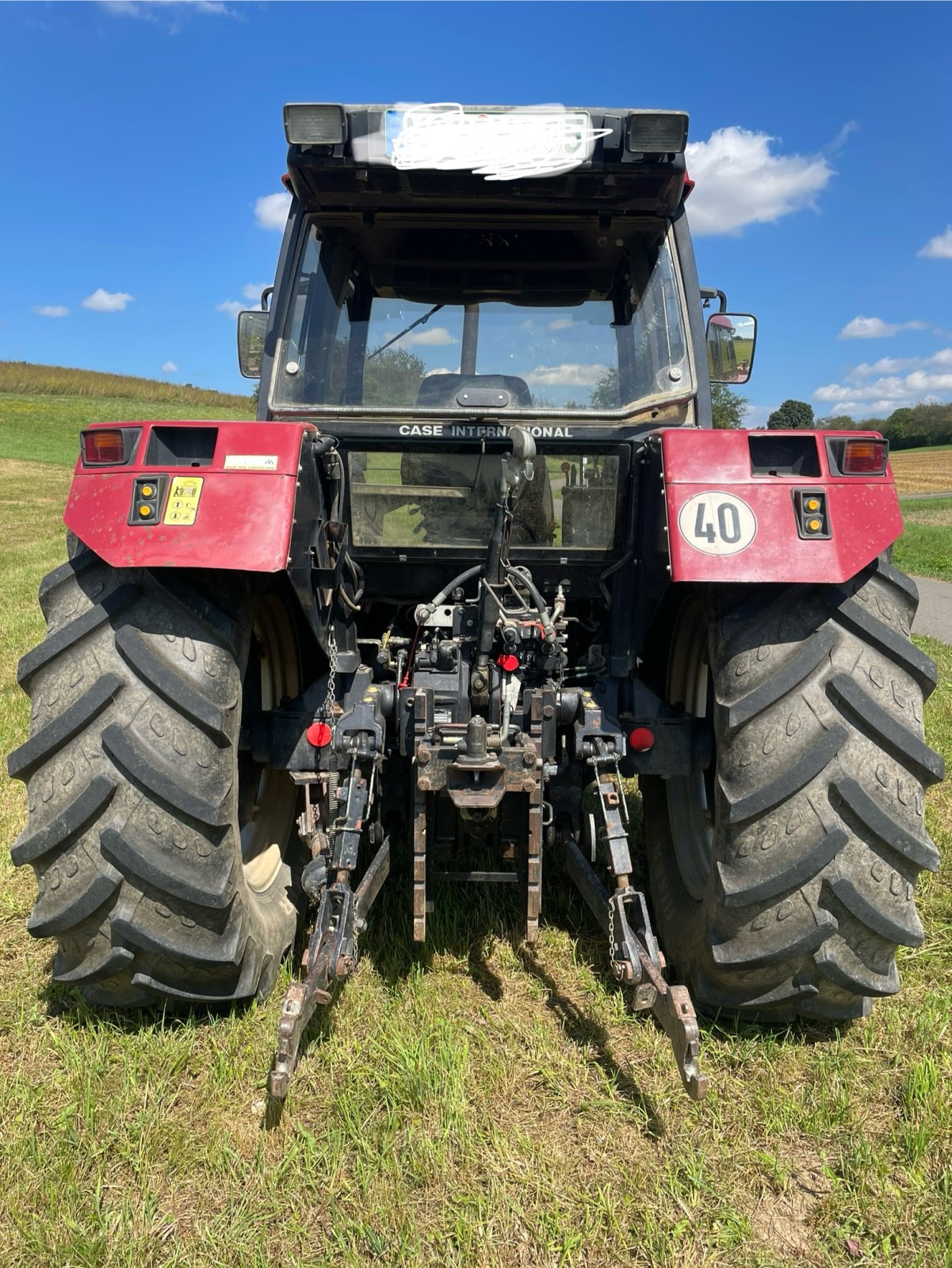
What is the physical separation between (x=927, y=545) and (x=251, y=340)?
14948mm

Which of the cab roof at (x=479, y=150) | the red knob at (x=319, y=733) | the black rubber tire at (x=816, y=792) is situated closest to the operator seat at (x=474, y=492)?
the cab roof at (x=479, y=150)

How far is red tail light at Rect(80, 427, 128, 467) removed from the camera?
7.91 feet

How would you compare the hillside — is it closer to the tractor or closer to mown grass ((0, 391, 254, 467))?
mown grass ((0, 391, 254, 467))

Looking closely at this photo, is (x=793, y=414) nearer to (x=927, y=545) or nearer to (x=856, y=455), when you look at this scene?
(x=927, y=545)

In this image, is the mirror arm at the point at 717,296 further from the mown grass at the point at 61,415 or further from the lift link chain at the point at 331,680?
the mown grass at the point at 61,415

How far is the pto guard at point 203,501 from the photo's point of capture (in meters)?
2.21

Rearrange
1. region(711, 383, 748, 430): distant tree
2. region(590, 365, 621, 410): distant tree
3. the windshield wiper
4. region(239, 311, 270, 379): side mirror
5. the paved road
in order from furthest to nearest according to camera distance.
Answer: region(711, 383, 748, 430): distant tree
the paved road
region(239, 311, 270, 379): side mirror
the windshield wiper
region(590, 365, 621, 410): distant tree

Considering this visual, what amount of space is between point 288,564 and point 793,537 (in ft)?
4.32

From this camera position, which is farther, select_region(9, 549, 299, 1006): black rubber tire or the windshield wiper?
the windshield wiper

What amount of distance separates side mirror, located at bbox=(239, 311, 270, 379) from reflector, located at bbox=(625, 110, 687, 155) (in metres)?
1.76

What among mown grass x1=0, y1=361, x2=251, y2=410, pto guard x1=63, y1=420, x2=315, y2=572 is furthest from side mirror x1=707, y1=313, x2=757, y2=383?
mown grass x1=0, y1=361, x2=251, y2=410

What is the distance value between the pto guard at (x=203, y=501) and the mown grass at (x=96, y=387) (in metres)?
47.5

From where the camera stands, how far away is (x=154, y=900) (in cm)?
223

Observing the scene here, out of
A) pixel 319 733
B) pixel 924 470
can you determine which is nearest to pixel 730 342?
pixel 319 733
